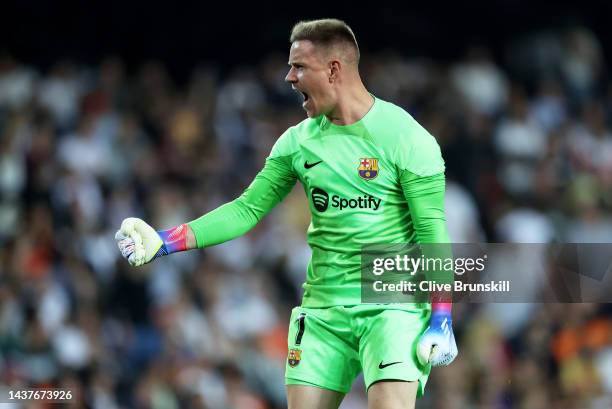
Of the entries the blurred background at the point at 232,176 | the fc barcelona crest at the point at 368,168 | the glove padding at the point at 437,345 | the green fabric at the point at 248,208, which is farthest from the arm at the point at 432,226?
the blurred background at the point at 232,176

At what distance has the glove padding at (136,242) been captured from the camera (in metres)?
4.59

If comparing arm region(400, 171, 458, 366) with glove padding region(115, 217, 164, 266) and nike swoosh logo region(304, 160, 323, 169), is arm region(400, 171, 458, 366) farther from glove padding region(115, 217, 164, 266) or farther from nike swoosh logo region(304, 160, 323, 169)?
glove padding region(115, 217, 164, 266)

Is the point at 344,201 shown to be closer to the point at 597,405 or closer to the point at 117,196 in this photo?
the point at 597,405

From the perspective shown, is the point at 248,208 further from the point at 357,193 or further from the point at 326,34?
the point at 326,34

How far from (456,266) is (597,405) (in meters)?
4.44

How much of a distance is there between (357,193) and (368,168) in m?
0.12

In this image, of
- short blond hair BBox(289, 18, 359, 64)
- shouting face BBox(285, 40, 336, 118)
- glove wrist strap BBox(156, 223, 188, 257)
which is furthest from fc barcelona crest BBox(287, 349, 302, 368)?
short blond hair BBox(289, 18, 359, 64)

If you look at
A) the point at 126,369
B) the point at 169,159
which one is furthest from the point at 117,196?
the point at 126,369

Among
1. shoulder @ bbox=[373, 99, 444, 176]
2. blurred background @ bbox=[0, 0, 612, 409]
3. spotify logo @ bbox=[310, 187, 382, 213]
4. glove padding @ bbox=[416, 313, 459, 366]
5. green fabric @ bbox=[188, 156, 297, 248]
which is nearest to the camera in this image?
glove padding @ bbox=[416, 313, 459, 366]

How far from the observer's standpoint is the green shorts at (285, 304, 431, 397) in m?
4.50

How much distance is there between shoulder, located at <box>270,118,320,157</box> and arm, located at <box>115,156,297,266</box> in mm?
31

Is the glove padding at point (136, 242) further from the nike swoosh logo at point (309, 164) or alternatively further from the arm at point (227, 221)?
the nike swoosh logo at point (309, 164)

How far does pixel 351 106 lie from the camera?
478cm

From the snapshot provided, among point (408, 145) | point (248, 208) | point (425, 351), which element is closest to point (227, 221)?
point (248, 208)
